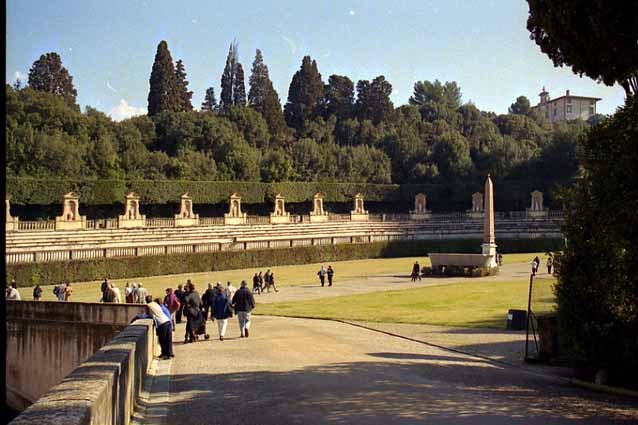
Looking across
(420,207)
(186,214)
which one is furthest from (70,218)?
(420,207)

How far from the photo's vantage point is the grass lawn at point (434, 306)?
2233 centimetres

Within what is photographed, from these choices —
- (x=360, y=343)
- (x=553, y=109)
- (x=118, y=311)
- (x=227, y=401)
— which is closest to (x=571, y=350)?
(x=360, y=343)

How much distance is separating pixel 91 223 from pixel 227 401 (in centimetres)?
4307

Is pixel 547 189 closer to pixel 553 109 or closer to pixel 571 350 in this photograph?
pixel 571 350

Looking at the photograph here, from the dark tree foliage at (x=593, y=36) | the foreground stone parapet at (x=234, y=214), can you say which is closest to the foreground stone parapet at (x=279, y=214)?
the foreground stone parapet at (x=234, y=214)

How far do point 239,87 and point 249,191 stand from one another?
5006cm

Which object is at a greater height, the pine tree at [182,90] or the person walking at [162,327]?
the pine tree at [182,90]

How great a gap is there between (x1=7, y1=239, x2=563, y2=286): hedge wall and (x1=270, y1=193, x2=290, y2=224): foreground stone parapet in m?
9.90

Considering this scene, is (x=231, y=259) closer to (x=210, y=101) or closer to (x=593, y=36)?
(x=593, y=36)

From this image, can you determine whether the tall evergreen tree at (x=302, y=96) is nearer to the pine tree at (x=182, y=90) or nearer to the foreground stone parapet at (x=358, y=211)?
the pine tree at (x=182, y=90)

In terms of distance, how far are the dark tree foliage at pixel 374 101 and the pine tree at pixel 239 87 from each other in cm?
1861

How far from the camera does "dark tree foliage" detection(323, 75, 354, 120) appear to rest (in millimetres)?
118625

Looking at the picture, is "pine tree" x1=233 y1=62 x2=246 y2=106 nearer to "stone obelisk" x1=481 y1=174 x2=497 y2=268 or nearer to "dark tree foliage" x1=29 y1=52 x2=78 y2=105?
"dark tree foliage" x1=29 y1=52 x2=78 y2=105

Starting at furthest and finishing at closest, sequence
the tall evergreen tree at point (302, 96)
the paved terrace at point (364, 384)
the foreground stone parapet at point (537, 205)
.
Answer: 1. the tall evergreen tree at point (302, 96)
2. the foreground stone parapet at point (537, 205)
3. the paved terrace at point (364, 384)
